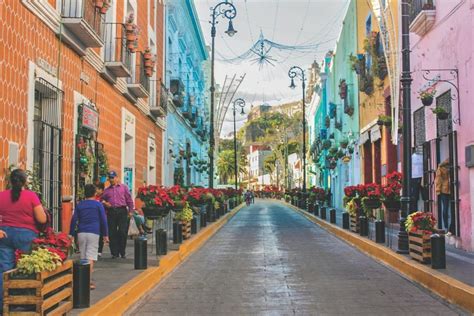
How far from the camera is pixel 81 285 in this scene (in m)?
6.70

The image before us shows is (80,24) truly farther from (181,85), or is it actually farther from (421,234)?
(181,85)

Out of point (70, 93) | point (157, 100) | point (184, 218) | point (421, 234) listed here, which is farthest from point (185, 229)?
point (157, 100)

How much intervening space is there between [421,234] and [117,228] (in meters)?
5.31

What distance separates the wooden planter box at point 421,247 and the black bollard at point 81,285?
5729 mm

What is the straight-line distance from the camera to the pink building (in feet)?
41.1

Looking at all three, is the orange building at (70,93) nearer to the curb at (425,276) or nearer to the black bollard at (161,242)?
the black bollard at (161,242)

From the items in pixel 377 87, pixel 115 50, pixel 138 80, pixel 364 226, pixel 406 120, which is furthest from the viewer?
pixel 377 87

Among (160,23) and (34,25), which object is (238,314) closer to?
(34,25)

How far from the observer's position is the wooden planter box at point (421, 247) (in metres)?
10.1

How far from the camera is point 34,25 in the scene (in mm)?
Answer: 10078

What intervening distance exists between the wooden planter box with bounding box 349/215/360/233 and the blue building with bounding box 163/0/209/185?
389 inches

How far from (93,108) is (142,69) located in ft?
17.1

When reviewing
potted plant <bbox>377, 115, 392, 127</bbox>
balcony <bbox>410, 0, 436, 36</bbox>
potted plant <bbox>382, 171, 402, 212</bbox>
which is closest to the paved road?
potted plant <bbox>382, 171, 402, 212</bbox>

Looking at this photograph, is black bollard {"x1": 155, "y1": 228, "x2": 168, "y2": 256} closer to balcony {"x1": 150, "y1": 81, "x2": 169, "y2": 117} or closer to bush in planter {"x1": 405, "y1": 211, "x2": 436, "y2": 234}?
bush in planter {"x1": 405, "y1": 211, "x2": 436, "y2": 234}
